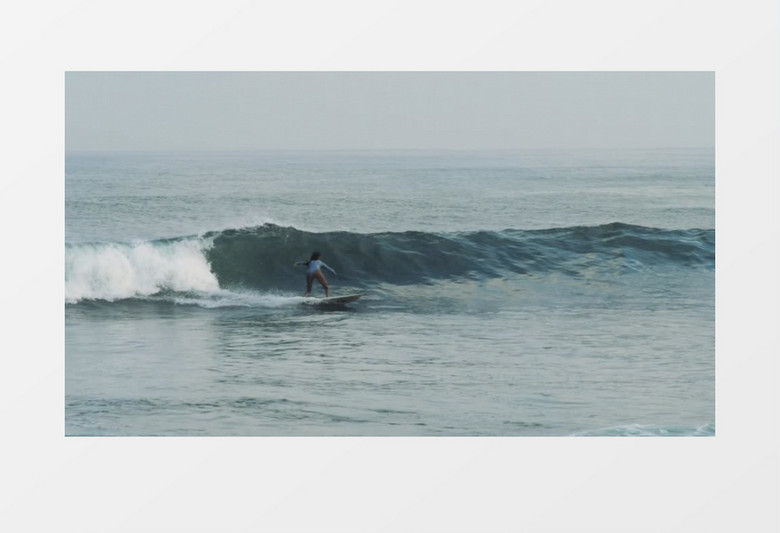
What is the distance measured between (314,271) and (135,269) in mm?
2151

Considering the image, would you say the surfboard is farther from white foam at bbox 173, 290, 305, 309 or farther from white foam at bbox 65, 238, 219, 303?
white foam at bbox 65, 238, 219, 303

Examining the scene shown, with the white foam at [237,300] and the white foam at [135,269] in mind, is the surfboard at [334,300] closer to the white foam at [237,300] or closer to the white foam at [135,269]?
the white foam at [237,300]

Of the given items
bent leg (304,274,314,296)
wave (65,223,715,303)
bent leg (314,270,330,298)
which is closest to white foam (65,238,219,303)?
wave (65,223,715,303)

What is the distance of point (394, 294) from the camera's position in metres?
14.6

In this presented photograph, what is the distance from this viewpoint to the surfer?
14.1 m

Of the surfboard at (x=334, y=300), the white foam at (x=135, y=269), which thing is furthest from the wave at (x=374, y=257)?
the surfboard at (x=334, y=300)

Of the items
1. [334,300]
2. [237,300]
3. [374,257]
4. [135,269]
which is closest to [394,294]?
[374,257]

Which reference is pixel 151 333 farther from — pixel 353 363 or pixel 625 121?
pixel 625 121

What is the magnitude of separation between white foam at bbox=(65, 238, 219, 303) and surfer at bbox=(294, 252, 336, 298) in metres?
1.16

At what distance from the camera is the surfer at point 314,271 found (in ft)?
46.4

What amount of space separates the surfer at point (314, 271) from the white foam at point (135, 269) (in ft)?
3.81

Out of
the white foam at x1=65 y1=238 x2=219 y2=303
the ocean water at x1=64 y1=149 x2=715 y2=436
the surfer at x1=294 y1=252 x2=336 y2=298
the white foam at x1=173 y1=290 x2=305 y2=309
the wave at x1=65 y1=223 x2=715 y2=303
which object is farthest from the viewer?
the surfer at x1=294 y1=252 x2=336 y2=298
